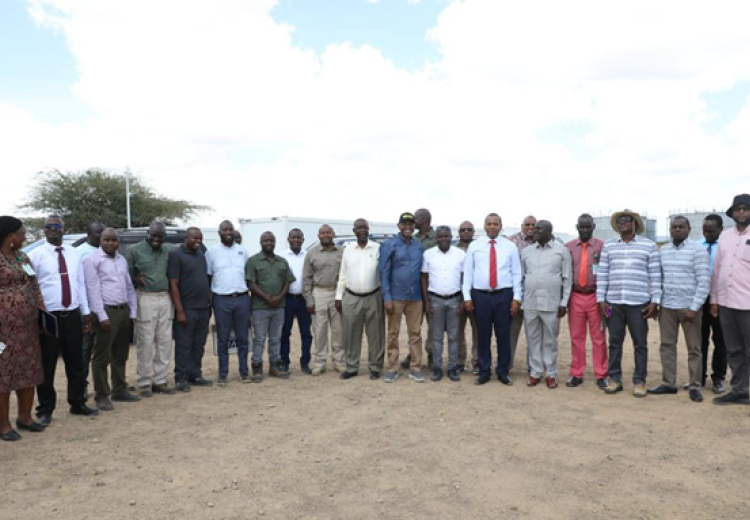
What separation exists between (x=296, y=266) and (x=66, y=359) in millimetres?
3218

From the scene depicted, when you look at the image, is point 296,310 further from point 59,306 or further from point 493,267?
point 59,306

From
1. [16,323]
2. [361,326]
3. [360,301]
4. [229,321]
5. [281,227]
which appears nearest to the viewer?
[16,323]

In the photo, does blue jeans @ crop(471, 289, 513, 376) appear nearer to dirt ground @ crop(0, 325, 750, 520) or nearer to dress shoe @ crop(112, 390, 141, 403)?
dirt ground @ crop(0, 325, 750, 520)

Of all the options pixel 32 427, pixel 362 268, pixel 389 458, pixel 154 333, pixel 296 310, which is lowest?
pixel 389 458

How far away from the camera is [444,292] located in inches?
295

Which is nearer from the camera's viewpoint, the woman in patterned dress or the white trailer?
the woman in patterned dress

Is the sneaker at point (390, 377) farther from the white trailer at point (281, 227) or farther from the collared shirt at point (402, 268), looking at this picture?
the white trailer at point (281, 227)

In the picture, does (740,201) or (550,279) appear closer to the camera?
(740,201)

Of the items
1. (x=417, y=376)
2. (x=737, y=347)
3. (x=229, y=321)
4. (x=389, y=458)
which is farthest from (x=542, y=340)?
(x=229, y=321)

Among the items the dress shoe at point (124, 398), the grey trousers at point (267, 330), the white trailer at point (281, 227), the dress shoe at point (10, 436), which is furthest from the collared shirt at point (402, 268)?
the white trailer at point (281, 227)

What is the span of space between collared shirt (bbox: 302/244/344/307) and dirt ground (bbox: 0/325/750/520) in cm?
158

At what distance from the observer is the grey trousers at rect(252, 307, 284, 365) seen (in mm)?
7758

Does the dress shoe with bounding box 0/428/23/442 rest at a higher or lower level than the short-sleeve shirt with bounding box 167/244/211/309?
lower

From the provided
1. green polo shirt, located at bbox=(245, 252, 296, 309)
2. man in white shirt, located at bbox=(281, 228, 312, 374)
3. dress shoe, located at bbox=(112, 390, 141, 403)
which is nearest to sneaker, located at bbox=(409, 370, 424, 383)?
man in white shirt, located at bbox=(281, 228, 312, 374)
